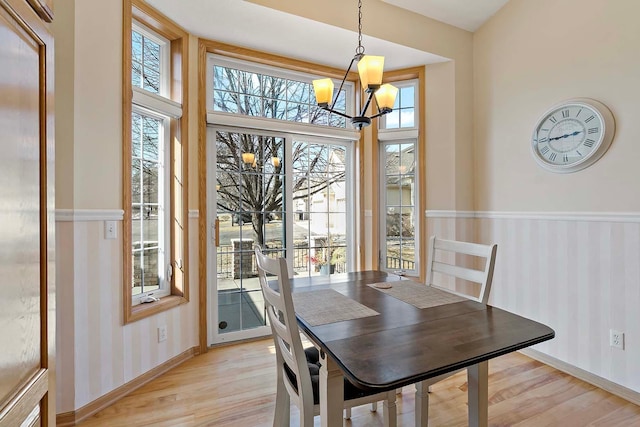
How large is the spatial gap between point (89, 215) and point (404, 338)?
1891 mm

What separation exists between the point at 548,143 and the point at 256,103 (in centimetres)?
253

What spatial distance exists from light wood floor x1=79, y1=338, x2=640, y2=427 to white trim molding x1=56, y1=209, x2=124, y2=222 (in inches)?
46.3

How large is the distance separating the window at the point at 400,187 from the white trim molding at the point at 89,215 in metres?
2.40

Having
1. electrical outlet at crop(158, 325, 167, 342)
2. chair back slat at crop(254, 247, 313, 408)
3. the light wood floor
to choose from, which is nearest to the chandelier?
chair back slat at crop(254, 247, 313, 408)

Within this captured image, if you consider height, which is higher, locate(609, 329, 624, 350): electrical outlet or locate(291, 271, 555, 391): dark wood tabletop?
locate(291, 271, 555, 391): dark wood tabletop

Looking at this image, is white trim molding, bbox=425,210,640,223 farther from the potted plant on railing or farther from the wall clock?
the potted plant on railing

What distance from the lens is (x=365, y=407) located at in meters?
1.95

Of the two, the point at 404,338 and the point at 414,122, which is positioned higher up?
the point at 414,122

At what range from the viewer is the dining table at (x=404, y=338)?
92 cm

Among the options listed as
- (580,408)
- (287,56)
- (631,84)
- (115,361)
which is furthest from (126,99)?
(580,408)

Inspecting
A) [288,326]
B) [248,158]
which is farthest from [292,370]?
[248,158]

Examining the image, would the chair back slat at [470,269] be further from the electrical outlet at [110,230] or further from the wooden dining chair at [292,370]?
the electrical outlet at [110,230]

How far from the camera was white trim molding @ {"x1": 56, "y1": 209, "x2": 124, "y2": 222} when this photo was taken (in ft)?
5.75

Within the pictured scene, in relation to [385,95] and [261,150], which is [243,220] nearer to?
[261,150]
